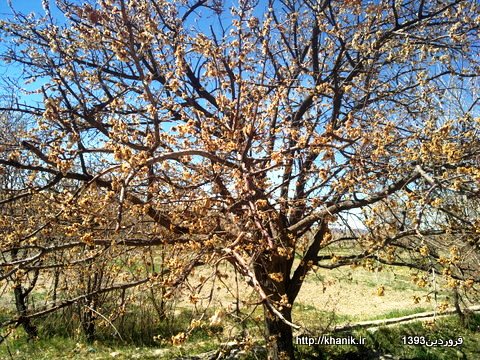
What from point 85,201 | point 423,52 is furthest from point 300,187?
point 85,201

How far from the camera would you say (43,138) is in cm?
504

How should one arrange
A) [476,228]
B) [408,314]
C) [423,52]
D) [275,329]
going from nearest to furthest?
1. [476,228]
2. [423,52]
3. [275,329]
4. [408,314]

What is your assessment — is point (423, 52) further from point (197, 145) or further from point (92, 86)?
point (92, 86)

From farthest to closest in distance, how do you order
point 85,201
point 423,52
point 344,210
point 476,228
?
point 423,52
point 344,210
point 85,201
point 476,228

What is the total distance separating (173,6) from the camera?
604 centimetres

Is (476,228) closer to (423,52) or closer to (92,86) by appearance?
(423,52)

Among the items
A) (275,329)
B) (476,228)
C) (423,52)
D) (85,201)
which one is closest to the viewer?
(476,228)

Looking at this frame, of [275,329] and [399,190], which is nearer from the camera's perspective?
[399,190]

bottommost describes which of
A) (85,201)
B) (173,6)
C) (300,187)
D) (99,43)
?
(85,201)

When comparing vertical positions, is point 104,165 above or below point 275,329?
above

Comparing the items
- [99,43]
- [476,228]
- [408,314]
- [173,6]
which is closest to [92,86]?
[99,43]

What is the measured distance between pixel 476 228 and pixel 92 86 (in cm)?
499

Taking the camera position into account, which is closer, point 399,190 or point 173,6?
point 399,190

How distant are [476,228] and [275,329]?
3181 mm
